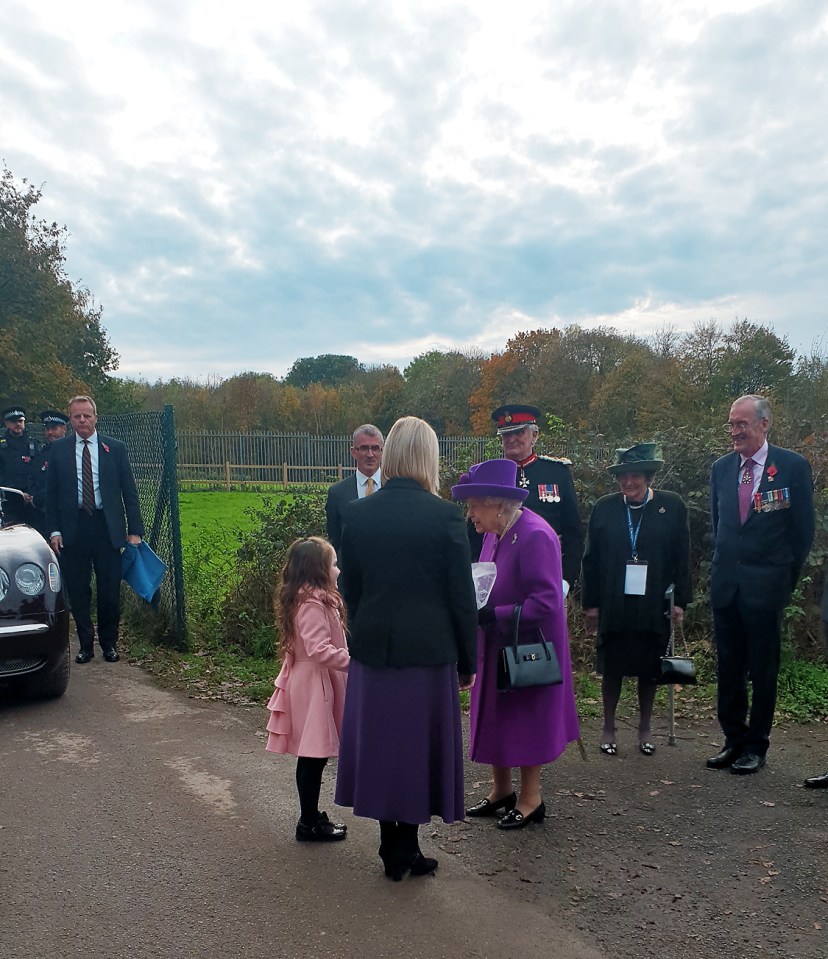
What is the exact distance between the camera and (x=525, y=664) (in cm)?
391

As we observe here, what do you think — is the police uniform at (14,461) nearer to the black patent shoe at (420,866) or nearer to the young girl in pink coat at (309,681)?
the young girl in pink coat at (309,681)

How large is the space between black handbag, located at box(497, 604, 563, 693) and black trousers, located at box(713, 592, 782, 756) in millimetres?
1706

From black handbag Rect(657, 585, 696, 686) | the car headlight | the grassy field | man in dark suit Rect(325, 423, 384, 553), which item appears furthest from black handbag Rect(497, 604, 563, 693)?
the car headlight

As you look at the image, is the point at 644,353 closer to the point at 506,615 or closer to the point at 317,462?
the point at 317,462

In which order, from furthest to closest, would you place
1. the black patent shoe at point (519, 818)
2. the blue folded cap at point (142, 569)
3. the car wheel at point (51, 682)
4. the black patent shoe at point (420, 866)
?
1. the blue folded cap at point (142, 569)
2. the car wheel at point (51, 682)
3. the black patent shoe at point (519, 818)
4. the black patent shoe at point (420, 866)

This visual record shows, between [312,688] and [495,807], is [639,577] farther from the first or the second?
[312,688]

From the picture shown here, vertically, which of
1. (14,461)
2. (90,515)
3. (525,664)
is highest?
(14,461)

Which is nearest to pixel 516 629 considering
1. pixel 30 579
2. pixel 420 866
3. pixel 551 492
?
pixel 420 866

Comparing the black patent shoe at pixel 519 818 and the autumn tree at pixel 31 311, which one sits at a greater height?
the autumn tree at pixel 31 311

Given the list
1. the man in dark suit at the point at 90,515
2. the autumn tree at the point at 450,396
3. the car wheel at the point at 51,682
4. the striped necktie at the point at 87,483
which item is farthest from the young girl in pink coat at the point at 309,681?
the autumn tree at the point at 450,396

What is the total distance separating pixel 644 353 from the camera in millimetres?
38656

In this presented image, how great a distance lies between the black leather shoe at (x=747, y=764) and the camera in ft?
16.3

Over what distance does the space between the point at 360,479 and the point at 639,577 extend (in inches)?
77.5

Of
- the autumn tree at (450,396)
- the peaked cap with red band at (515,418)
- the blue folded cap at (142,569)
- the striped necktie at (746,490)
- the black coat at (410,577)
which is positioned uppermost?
Result: the autumn tree at (450,396)
